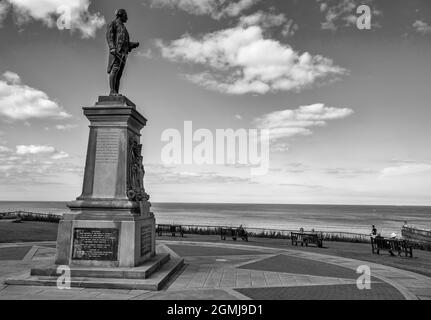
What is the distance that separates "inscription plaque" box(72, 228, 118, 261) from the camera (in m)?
9.16

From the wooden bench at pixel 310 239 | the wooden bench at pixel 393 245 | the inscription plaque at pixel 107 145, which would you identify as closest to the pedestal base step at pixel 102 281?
the inscription plaque at pixel 107 145

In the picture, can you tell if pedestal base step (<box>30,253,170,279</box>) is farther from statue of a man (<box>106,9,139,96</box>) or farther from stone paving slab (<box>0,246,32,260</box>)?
statue of a man (<box>106,9,139,96</box>)

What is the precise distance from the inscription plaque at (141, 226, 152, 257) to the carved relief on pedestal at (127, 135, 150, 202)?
0.90 meters

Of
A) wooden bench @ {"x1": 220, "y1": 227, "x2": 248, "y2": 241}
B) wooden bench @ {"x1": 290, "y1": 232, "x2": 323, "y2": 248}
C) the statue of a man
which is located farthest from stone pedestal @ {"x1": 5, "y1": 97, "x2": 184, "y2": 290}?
wooden bench @ {"x1": 220, "y1": 227, "x2": 248, "y2": 241}

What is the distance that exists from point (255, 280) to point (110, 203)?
446 centimetres

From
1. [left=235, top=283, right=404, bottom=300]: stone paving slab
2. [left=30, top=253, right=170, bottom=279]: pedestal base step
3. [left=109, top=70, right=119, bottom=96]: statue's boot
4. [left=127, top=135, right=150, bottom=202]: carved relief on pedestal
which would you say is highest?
[left=109, top=70, right=119, bottom=96]: statue's boot

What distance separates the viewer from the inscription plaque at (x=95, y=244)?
30.0 feet

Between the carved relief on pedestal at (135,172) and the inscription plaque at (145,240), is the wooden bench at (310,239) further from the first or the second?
the carved relief on pedestal at (135,172)

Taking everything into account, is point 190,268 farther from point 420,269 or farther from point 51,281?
point 420,269

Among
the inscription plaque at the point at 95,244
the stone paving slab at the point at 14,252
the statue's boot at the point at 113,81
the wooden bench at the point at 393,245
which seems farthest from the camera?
the wooden bench at the point at 393,245

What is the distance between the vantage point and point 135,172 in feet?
34.6
